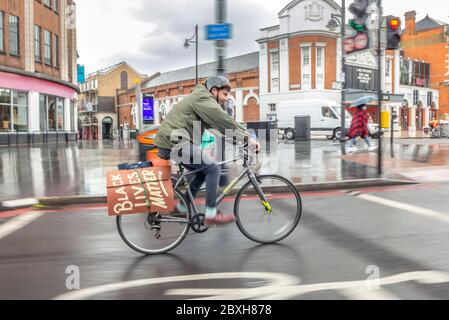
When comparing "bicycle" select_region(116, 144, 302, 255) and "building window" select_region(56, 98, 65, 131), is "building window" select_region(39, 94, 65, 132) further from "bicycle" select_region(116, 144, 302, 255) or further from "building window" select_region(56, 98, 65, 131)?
"bicycle" select_region(116, 144, 302, 255)

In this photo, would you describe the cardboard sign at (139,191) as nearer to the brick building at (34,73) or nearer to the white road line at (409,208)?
the white road line at (409,208)

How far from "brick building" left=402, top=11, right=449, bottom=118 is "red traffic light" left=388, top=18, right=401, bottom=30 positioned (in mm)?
45149

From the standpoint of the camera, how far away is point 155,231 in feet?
14.8

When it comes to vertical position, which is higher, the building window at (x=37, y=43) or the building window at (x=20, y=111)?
the building window at (x=37, y=43)

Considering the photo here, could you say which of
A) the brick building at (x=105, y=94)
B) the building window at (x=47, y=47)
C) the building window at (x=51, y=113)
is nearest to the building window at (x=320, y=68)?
the building window at (x=51, y=113)

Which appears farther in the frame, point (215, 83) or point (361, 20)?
point (361, 20)

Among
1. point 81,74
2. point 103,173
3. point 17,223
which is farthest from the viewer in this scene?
point 81,74

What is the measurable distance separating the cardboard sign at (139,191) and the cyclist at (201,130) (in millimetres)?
220

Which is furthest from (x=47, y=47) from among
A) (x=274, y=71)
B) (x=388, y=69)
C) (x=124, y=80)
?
(x=124, y=80)

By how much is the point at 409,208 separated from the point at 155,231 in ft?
12.8

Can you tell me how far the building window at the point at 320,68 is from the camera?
4053 centimetres

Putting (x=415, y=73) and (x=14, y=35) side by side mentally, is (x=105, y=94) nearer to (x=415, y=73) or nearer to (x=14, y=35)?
(x=415, y=73)
